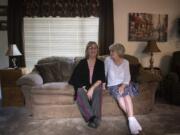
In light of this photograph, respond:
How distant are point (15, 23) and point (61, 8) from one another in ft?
3.06

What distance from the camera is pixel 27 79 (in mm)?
3754

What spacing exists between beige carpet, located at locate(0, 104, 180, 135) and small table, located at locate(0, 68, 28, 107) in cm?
41

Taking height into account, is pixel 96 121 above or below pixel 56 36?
below

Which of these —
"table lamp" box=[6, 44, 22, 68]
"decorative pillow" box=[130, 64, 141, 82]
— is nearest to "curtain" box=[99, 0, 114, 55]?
"decorative pillow" box=[130, 64, 141, 82]

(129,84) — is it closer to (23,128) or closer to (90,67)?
(90,67)

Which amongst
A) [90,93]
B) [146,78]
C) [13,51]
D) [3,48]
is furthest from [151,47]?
[3,48]

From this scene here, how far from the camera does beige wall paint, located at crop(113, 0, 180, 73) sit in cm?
510

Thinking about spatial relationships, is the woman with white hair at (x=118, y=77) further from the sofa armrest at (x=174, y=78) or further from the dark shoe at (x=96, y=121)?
the sofa armrest at (x=174, y=78)

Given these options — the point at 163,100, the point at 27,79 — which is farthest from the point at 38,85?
the point at 163,100

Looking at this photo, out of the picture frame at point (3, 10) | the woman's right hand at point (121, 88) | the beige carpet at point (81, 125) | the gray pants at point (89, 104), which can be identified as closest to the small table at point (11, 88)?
the beige carpet at point (81, 125)

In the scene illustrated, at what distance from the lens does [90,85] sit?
3.66m

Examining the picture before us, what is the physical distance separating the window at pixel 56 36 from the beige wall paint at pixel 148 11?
515 mm

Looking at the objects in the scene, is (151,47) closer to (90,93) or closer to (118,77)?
(118,77)

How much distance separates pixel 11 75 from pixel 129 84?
2.11m
